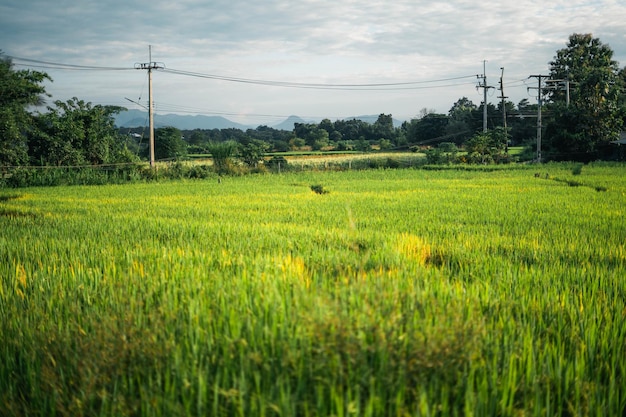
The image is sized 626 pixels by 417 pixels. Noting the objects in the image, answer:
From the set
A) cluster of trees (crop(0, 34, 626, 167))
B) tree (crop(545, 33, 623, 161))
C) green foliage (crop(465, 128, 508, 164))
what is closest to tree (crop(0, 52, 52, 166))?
cluster of trees (crop(0, 34, 626, 167))

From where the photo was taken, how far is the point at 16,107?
82.4ft

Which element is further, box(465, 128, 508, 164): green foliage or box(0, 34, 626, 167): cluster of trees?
box(465, 128, 508, 164): green foliage

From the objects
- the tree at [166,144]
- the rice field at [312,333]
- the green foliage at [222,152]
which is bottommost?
the rice field at [312,333]

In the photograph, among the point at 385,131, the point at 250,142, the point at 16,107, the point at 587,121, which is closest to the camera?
the point at 16,107

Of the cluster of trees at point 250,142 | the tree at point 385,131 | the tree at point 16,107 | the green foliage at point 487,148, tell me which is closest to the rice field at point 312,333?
the tree at point 16,107

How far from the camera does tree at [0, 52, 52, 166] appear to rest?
23609mm

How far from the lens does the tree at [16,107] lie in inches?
930

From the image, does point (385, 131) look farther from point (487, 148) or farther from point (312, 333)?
point (312, 333)

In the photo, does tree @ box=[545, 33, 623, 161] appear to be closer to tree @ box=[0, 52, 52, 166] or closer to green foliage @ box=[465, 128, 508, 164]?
green foliage @ box=[465, 128, 508, 164]

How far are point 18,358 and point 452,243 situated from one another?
15.4 feet

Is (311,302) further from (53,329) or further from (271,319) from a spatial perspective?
(53,329)

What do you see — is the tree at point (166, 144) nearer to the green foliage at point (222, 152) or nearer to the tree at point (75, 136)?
the tree at point (75, 136)

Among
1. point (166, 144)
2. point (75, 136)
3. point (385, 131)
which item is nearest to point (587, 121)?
point (75, 136)

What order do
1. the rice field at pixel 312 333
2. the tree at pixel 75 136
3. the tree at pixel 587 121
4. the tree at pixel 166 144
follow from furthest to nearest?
the tree at pixel 166 144 → the tree at pixel 587 121 → the tree at pixel 75 136 → the rice field at pixel 312 333
